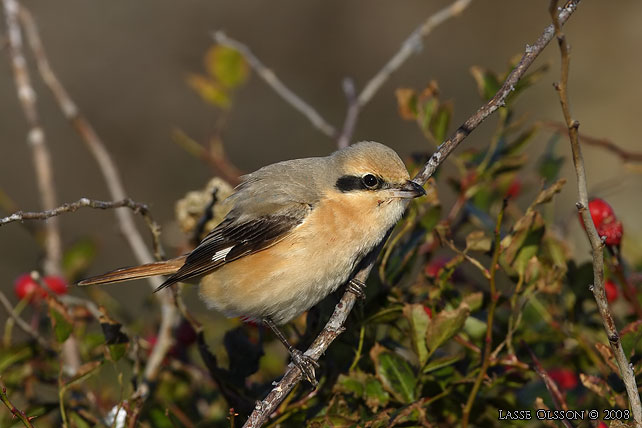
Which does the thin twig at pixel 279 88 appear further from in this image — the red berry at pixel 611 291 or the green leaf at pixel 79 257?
the red berry at pixel 611 291

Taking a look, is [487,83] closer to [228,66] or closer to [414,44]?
[414,44]

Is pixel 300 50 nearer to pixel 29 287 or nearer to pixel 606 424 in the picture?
pixel 29 287

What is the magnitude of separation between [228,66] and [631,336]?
2.65m

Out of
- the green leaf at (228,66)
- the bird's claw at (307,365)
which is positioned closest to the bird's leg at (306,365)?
the bird's claw at (307,365)

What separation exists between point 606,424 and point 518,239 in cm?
75

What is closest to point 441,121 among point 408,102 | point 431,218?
point 408,102

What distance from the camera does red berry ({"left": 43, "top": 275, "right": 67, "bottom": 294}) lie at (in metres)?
3.45

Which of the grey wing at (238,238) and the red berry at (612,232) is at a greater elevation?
the grey wing at (238,238)

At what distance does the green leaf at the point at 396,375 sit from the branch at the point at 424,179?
0.21 meters

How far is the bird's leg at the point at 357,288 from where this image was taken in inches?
112

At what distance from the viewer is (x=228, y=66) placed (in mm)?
4023

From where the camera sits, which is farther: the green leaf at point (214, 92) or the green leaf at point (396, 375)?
the green leaf at point (214, 92)

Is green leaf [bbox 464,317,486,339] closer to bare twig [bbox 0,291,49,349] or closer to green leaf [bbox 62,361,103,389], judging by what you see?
green leaf [bbox 62,361,103,389]

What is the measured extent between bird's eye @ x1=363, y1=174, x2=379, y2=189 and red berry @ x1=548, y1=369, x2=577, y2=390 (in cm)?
121
